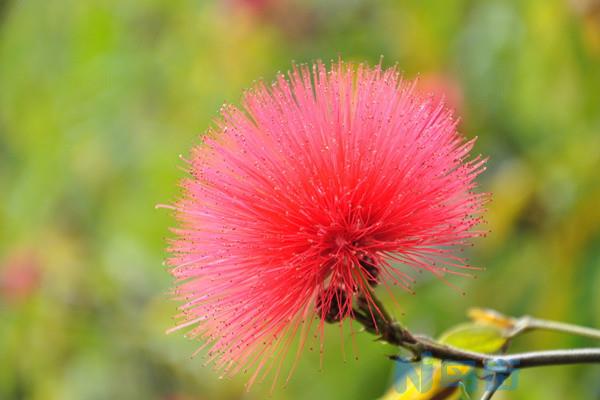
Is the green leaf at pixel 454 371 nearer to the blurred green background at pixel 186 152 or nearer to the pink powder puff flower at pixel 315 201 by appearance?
the pink powder puff flower at pixel 315 201

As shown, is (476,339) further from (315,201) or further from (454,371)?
(315,201)

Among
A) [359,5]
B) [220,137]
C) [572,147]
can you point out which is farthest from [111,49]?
[220,137]

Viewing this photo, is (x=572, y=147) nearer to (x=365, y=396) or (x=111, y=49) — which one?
(x=365, y=396)

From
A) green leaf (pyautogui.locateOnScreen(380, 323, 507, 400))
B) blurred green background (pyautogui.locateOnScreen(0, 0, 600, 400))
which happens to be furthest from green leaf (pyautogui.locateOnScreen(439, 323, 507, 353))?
blurred green background (pyautogui.locateOnScreen(0, 0, 600, 400))

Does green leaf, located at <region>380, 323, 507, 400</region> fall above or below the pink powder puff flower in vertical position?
below

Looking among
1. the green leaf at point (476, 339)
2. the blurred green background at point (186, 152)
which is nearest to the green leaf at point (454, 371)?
the green leaf at point (476, 339)

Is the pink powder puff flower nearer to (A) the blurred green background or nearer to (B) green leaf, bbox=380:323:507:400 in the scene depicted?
(B) green leaf, bbox=380:323:507:400
